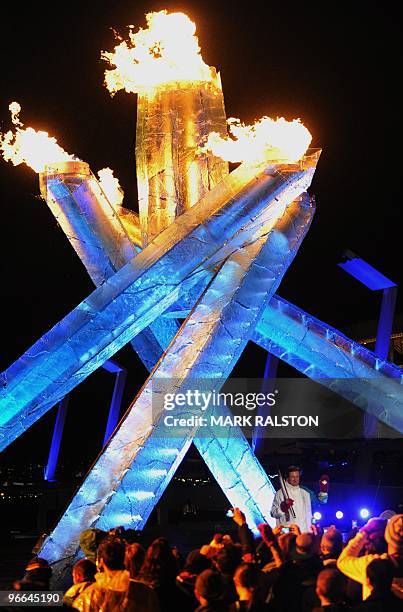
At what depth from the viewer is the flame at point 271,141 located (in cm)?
877

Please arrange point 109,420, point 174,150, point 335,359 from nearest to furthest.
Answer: point 174,150, point 335,359, point 109,420

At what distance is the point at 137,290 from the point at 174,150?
6.69 feet

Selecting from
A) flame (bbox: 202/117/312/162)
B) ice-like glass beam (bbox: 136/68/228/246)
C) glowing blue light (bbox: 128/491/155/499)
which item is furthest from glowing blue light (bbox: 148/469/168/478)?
flame (bbox: 202/117/312/162)

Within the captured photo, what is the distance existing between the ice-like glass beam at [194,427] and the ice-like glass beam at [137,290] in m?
0.45

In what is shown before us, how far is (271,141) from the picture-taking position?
8875 mm

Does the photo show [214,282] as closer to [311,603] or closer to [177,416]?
[177,416]

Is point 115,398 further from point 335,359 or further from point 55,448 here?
point 335,359

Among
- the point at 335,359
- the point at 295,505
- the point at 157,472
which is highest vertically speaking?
the point at 335,359

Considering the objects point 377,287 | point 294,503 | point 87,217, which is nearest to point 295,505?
point 294,503

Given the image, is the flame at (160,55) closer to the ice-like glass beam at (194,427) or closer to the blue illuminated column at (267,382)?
the ice-like glass beam at (194,427)

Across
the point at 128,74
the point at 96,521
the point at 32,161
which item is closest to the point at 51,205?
the point at 32,161

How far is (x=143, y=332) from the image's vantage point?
10484mm

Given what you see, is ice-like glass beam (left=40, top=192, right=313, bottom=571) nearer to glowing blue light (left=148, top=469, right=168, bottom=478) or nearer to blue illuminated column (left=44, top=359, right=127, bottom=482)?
glowing blue light (left=148, top=469, right=168, bottom=478)

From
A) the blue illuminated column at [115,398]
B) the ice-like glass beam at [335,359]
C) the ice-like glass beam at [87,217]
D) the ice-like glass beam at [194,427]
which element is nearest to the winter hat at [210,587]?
the ice-like glass beam at [194,427]
